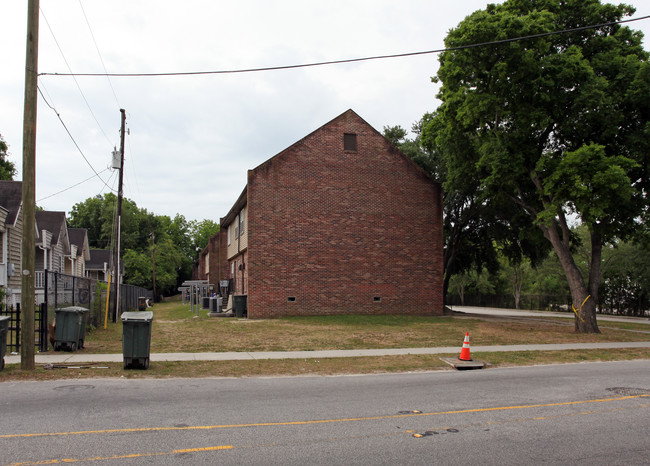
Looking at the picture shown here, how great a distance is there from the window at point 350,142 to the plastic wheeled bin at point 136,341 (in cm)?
1726

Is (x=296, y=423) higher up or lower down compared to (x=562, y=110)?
lower down

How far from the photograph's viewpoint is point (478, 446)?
5.45 m

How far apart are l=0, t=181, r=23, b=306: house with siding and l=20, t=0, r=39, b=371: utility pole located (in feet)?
34.8

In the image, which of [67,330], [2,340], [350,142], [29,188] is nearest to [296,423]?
[2,340]

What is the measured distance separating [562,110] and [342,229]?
441 inches

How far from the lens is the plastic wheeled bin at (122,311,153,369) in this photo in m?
10.0

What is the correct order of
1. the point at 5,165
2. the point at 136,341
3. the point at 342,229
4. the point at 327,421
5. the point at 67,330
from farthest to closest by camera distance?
the point at 5,165 < the point at 342,229 < the point at 67,330 < the point at 136,341 < the point at 327,421

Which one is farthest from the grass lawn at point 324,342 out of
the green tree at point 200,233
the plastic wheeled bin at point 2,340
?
the green tree at point 200,233

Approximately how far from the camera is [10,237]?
2022cm

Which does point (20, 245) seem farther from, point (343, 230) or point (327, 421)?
point (327, 421)

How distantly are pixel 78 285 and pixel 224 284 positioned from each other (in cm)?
1571

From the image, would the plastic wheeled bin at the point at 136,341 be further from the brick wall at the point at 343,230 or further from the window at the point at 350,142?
the window at the point at 350,142

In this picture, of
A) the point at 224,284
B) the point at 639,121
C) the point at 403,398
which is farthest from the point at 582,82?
the point at 224,284

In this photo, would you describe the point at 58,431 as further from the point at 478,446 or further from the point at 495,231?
the point at 495,231
